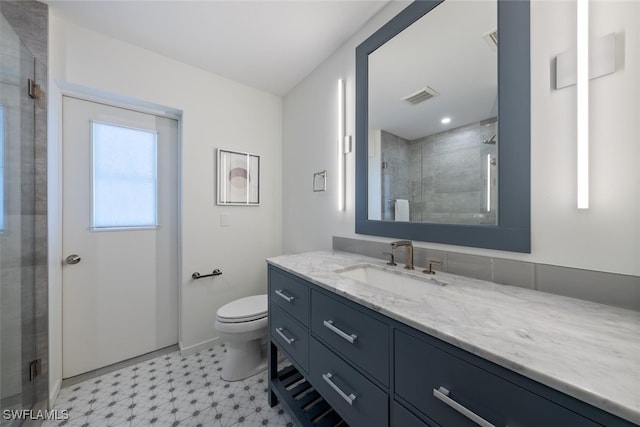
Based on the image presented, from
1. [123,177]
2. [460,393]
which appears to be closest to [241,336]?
[460,393]

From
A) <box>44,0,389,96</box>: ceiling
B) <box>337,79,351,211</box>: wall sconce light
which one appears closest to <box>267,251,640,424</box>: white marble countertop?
<box>337,79,351,211</box>: wall sconce light

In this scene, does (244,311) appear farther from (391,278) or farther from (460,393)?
(460,393)

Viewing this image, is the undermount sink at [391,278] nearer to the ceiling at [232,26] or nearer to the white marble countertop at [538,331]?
the white marble countertop at [538,331]

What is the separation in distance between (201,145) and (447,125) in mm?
1962

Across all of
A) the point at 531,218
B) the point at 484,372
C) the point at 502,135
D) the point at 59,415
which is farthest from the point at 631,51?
the point at 59,415

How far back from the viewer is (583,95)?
31.3 inches

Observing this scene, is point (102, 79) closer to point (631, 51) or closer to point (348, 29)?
point (348, 29)

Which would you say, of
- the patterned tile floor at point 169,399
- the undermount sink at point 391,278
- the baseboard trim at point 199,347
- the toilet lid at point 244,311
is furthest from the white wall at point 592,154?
the baseboard trim at point 199,347

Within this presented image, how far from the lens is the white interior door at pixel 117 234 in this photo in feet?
5.55

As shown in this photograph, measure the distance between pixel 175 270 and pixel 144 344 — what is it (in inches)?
25.0

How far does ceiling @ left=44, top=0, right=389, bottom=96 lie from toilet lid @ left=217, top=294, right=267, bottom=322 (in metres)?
2.04

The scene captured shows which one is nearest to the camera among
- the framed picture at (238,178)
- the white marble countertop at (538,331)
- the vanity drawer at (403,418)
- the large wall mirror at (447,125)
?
the white marble countertop at (538,331)

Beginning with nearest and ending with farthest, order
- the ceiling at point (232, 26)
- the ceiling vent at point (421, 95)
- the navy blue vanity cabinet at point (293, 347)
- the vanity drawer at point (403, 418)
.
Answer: the vanity drawer at point (403, 418) → the navy blue vanity cabinet at point (293, 347) → the ceiling vent at point (421, 95) → the ceiling at point (232, 26)

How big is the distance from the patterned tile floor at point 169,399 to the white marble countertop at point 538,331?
3.69 ft
